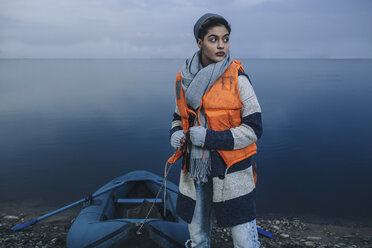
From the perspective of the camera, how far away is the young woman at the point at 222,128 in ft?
6.98

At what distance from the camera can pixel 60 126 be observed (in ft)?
54.3

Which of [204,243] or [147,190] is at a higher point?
[204,243]

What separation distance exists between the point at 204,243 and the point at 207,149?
96 centimetres

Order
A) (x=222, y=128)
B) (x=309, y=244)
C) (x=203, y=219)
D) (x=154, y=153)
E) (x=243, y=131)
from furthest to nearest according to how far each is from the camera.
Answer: (x=154, y=153) → (x=309, y=244) → (x=203, y=219) → (x=222, y=128) → (x=243, y=131)

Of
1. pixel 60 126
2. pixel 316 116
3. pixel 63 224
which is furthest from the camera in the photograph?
pixel 316 116

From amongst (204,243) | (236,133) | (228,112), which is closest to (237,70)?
(228,112)

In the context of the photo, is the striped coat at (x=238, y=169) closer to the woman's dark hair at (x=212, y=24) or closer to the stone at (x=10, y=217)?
the woman's dark hair at (x=212, y=24)

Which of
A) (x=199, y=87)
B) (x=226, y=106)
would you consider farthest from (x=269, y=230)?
(x=199, y=87)

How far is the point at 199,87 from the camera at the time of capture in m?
2.18

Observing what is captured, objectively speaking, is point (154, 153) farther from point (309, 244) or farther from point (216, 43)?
point (216, 43)

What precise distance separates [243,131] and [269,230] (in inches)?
180

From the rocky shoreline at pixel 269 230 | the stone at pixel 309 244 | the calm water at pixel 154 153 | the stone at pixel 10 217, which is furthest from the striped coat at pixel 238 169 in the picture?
the stone at pixel 10 217

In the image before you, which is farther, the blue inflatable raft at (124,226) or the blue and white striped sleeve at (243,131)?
the blue inflatable raft at (124,226)

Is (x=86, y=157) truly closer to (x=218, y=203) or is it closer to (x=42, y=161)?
(x=42, y=161)
